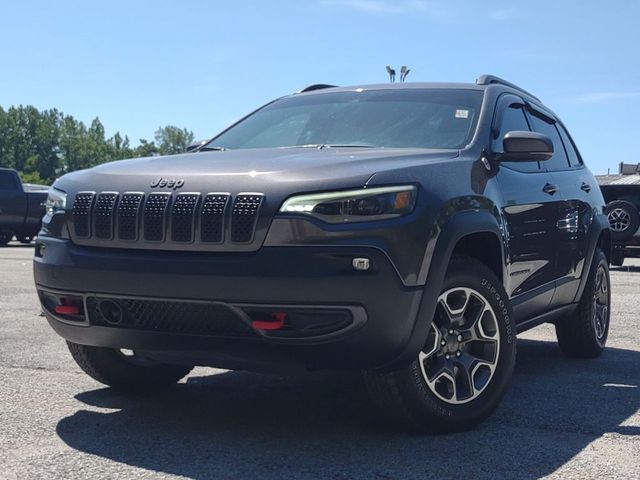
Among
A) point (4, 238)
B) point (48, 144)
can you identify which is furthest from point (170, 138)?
point (4, 238)

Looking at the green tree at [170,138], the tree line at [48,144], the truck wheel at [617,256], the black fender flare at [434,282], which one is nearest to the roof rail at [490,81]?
the black fender flare at [434,282]

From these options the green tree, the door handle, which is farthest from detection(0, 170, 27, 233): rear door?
the green tree

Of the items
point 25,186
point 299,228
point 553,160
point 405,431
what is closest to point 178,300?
point 299,228

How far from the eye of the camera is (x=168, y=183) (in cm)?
387

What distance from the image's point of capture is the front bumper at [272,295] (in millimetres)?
3559

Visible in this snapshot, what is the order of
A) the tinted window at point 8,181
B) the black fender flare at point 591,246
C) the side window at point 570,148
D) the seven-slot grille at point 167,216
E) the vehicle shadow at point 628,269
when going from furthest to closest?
the tinted window at point 8,181 < the vehicle shadow at point 628,269 < the side window at point 570,148 < the black fender flare at point 591,246 < the seven-slot grille at point 167,216

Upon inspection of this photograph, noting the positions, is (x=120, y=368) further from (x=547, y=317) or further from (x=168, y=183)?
(x=547, y=317)

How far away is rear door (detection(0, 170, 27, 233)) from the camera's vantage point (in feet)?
72.7

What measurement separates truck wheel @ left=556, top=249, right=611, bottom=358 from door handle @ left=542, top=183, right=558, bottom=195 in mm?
993

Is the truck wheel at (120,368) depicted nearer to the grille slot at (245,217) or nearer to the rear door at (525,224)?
the grille slot at (245,217)

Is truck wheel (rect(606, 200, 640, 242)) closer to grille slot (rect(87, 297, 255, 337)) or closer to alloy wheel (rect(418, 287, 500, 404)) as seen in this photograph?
alloy wheel (rect(418, 287, 500, 404))

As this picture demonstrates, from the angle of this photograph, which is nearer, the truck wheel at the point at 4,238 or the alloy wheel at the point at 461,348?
the alloy wheel at the point at 461,348

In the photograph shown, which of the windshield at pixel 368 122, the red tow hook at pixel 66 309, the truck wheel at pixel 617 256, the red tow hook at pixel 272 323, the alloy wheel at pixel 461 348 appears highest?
the windshield at pixel 368 122

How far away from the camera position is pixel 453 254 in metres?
4.23
